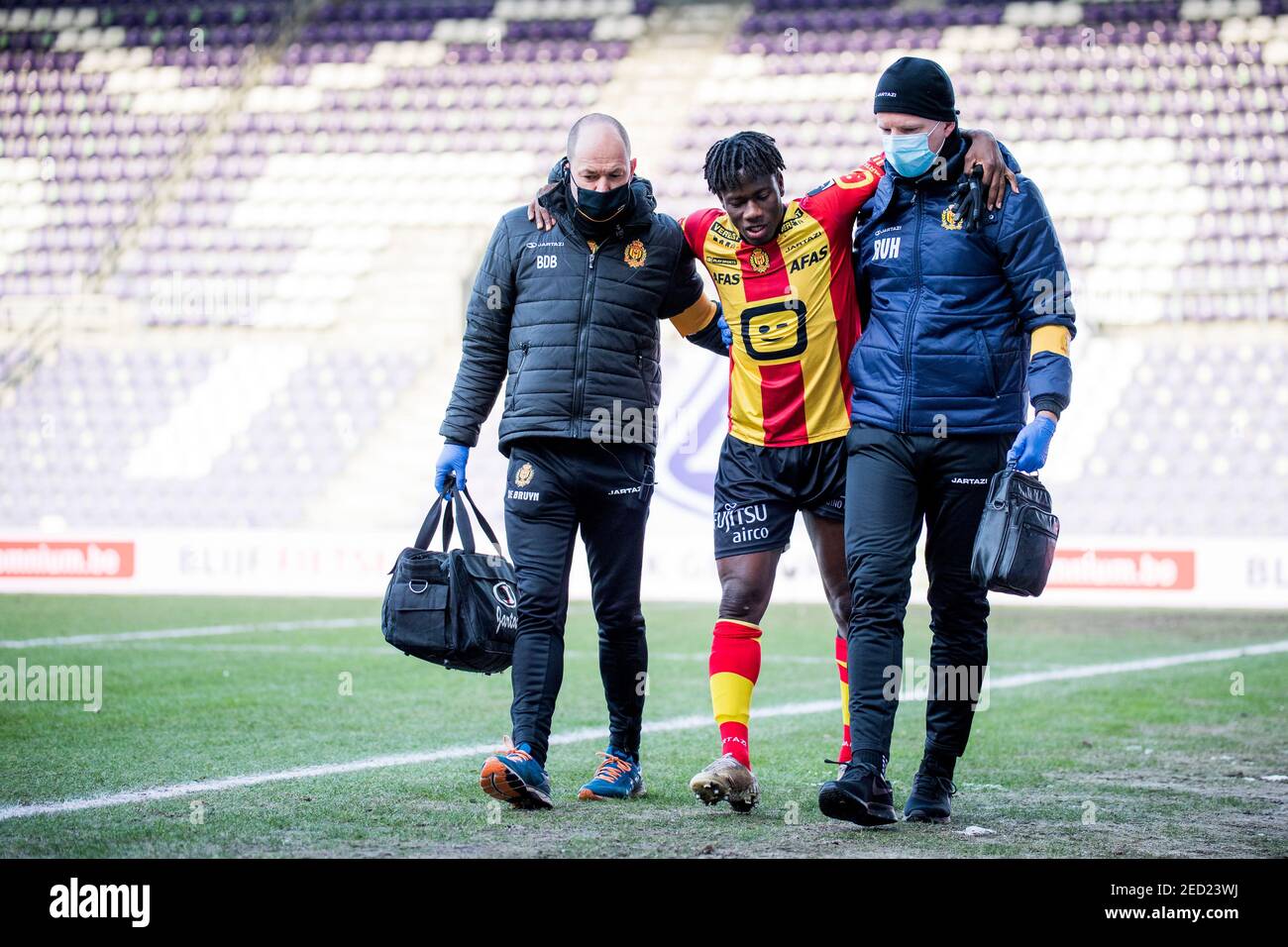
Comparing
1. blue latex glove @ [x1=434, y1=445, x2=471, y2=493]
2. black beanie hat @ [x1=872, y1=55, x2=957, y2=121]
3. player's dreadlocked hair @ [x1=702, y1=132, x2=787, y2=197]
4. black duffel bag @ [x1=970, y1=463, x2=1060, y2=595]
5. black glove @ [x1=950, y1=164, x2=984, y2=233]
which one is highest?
black beanie hat @ [x1=872, y1=55, x2=957, y2=121]

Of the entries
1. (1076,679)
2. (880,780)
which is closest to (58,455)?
(1076,679)

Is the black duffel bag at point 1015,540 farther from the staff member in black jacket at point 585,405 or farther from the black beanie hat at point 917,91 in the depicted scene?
the staff member in black jacket at point 585,405

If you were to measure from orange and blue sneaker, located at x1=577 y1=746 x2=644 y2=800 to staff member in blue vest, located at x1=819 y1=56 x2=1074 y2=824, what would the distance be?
0.84 meters

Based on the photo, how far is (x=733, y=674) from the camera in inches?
183

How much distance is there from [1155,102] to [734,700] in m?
15.6

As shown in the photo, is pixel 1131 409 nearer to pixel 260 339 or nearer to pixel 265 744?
pixel 260 339

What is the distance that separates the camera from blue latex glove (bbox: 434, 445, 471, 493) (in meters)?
4.85

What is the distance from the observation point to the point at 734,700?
461 centimetres

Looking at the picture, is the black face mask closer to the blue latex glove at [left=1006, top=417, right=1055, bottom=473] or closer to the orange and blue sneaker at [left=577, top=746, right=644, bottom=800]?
the blue latex glove at [left=1006, top=417, right=1055, bottom=473]

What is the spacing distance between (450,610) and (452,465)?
1.53 ft

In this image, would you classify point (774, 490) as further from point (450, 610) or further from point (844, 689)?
point (450, 610)

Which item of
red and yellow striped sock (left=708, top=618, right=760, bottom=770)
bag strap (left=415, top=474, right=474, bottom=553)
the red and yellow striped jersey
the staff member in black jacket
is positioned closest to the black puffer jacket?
the staff member in black jacket

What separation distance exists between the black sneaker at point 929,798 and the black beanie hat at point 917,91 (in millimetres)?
1843

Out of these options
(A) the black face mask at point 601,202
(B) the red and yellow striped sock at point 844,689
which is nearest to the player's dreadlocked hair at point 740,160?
(A) the black face mask at point 601,202
